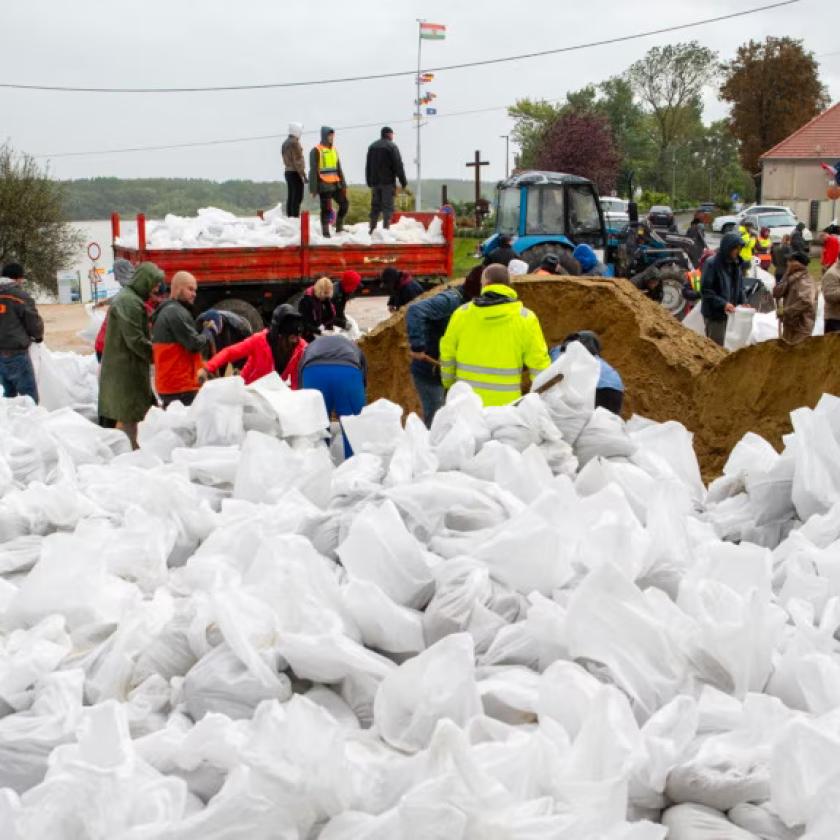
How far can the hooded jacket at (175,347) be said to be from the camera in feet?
21.9

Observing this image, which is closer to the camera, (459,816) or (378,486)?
(459,816)

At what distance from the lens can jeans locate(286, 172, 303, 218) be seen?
1331 cm

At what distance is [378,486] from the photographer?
3.24 m

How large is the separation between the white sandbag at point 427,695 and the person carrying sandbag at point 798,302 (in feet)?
26.1

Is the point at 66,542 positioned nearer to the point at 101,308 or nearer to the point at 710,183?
the point at 101,308

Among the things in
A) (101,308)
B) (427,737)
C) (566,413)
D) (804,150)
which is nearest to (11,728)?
(427,737)

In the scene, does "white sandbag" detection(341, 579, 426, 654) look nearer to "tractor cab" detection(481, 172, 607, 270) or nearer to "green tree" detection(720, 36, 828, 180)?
"tractor cab" detection(481, 172, 607, 270)

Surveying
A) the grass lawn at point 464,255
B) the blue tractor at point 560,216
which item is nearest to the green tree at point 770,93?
the grass lawn at point 464,255

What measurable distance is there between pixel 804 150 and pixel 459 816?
4586 centimetres

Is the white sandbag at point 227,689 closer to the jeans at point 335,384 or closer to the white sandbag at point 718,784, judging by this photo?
the white sandbag at point 718,784

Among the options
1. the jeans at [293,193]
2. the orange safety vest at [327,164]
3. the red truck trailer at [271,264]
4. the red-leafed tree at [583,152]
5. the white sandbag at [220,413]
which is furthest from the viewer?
the red-leafed tree at [583,152]

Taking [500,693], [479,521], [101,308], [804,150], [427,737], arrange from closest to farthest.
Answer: [427,737], [500,693], [479,521], [101,308], [804,150]

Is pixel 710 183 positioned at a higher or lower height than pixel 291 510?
higher

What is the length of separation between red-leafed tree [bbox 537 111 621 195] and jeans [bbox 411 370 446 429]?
126ft
